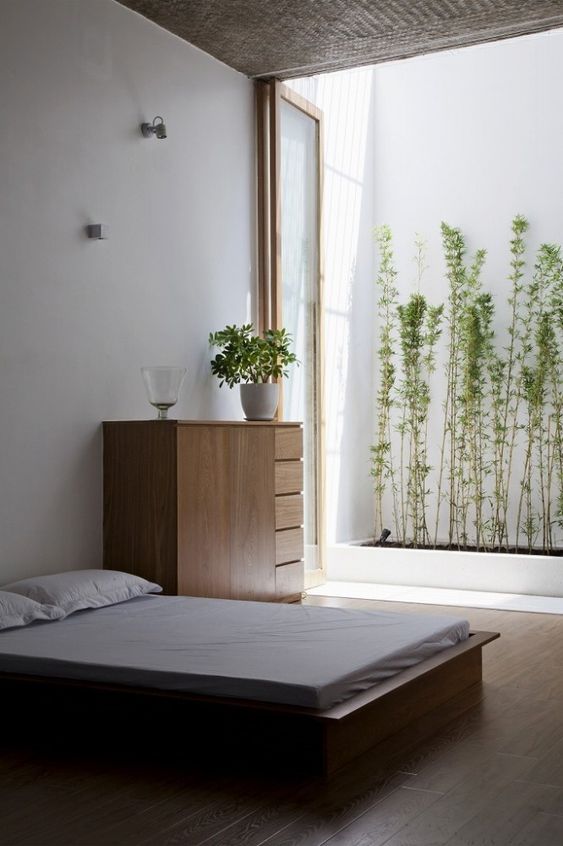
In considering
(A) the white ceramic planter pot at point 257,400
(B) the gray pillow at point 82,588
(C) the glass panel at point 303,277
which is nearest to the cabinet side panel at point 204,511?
(B) the gray pillow at point 82,588

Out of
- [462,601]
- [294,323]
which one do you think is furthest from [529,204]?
[462,601]

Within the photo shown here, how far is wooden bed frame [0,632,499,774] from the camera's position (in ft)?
8.76

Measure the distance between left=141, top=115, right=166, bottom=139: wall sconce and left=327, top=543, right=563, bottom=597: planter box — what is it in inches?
112

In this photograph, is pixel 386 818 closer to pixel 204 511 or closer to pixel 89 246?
pixel 204 511

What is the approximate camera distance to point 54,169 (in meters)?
4.36

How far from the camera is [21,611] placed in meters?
3.57

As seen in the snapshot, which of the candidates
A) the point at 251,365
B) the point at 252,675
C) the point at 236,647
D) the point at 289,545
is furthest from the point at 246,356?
the point at 252,675

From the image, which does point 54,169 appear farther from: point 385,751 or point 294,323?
point 385,751

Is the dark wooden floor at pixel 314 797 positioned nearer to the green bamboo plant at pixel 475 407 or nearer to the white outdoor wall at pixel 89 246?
the white outdoor wall at pixel 89 246

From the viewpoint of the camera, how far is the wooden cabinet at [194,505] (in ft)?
14.6

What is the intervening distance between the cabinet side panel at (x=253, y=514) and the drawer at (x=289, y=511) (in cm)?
8

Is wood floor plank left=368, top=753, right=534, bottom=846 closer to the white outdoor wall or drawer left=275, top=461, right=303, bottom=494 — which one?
the white outdoor wall

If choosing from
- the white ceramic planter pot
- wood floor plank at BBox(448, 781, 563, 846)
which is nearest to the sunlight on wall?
the white ceramic planter pot

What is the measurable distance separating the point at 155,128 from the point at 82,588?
231 centimetres
